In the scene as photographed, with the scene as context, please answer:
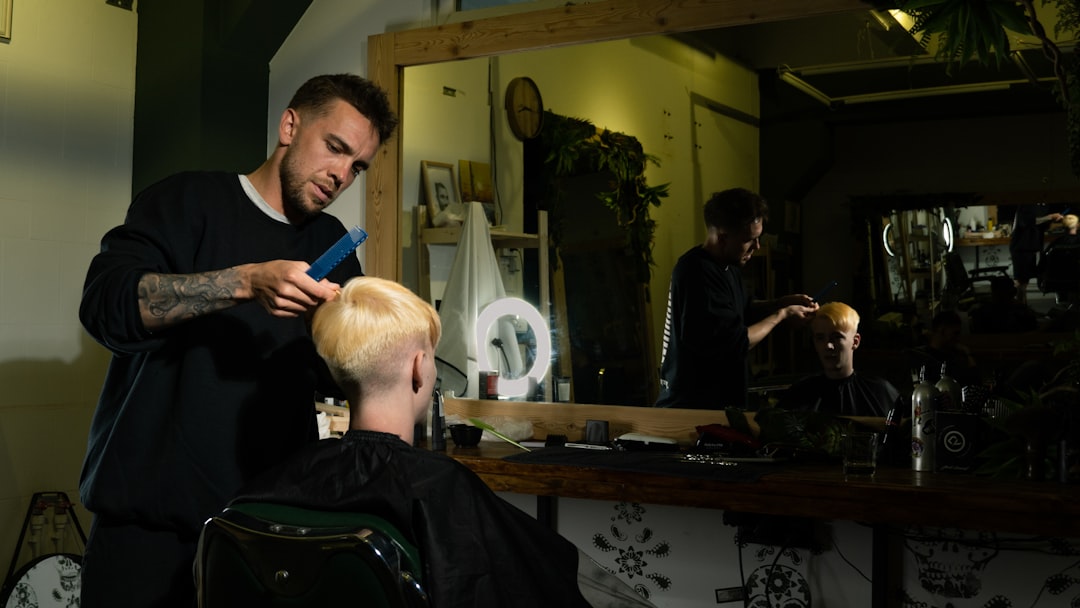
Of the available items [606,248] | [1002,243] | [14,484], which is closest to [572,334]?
[606,248]

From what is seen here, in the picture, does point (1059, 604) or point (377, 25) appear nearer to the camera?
point (1059, 604)

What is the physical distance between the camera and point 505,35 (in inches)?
131

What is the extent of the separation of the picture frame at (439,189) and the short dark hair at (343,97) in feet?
4.28

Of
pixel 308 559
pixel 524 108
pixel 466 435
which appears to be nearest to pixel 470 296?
pixel 466 435

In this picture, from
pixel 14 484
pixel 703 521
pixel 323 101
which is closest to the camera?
pixel 323 101

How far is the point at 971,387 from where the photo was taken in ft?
8.70

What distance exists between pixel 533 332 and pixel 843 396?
1.00m

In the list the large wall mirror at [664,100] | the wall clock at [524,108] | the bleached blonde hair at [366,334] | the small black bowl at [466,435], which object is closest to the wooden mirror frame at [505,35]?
the large wall mirror at [664,100]

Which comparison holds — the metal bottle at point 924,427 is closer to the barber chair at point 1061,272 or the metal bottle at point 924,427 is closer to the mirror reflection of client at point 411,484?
the barber chair at point 1061,272

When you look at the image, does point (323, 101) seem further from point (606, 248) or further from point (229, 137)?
point (229, 137)

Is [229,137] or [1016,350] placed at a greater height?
[229,137]

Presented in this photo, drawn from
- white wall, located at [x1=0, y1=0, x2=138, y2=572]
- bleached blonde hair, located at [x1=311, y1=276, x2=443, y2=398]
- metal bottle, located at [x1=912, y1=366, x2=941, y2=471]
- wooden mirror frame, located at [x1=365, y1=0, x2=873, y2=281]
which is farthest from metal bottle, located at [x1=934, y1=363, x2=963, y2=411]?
white wall, located at [x1=0, y1=0, x2=138, y2=572]

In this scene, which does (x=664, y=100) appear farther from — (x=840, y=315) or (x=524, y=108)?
A: (x=840, y=315)

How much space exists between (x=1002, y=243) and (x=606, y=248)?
3.66 feet
